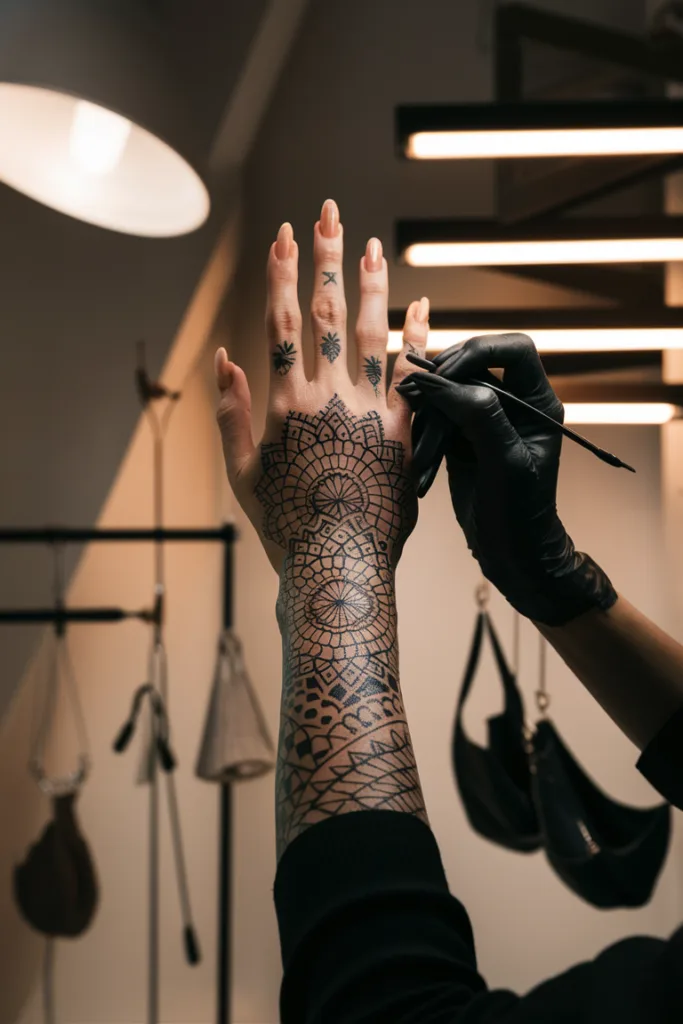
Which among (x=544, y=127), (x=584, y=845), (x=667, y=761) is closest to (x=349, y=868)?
(x=667, y=761)

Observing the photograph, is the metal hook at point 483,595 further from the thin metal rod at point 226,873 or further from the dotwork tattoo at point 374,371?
the dotwork tattoo at point 374,371

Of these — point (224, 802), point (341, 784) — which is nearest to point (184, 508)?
point (224, 802)

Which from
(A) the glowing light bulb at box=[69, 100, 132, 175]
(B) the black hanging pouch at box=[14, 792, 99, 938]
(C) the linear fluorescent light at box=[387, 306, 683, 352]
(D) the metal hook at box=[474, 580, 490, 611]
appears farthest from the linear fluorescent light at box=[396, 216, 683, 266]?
(B) the black hanging pouch at box=[14, 792, 99, 938]

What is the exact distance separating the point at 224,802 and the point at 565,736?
26.7 inches

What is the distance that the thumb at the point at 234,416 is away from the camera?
57cm

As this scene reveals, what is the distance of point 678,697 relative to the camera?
519 mm

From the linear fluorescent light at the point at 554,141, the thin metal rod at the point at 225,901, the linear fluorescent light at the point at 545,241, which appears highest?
the linear fluorescent light at the point at 554,141

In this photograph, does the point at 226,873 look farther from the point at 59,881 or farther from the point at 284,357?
the point at 284,357

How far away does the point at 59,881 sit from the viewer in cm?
126

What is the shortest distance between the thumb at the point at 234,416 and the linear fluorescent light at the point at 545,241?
1.42 feet

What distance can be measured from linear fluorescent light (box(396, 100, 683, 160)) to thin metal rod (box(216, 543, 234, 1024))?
0.74m

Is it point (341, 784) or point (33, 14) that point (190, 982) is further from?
point (33, 14)

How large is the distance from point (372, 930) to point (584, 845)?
38.1 inches

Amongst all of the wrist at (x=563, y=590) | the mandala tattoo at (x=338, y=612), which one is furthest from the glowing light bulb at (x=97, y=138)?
the wrist at (x=563, y=590)
